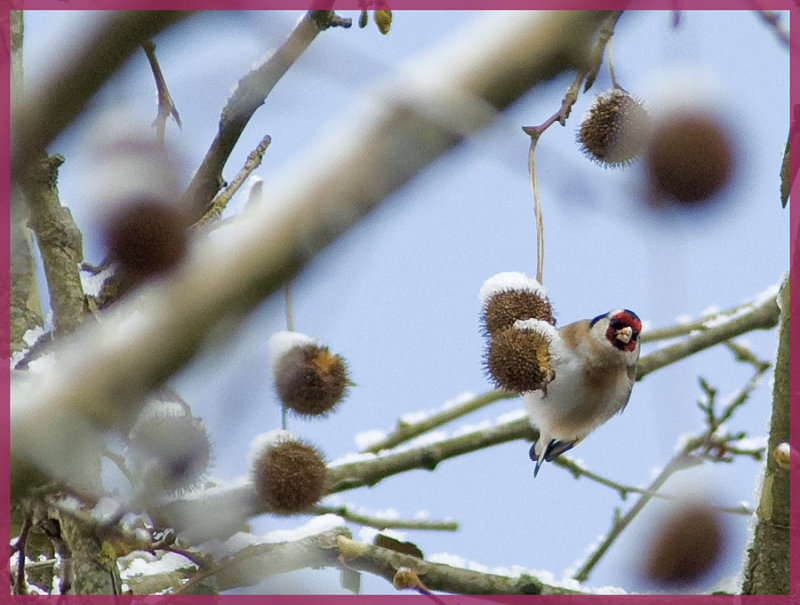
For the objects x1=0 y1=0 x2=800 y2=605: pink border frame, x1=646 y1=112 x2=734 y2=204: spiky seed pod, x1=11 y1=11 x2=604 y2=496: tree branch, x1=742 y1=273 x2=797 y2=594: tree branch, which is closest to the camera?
x1=11 y1=11 x2=604 y2=496: tree branch

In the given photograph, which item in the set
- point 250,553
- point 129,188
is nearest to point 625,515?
point 250,553

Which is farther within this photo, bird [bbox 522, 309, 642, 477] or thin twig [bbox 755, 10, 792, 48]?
bird [bbox 522, 309, 642, 477]

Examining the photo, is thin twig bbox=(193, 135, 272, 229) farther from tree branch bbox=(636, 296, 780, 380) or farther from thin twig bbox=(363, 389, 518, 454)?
tree branch bbox=(636, 296, 780, 380)

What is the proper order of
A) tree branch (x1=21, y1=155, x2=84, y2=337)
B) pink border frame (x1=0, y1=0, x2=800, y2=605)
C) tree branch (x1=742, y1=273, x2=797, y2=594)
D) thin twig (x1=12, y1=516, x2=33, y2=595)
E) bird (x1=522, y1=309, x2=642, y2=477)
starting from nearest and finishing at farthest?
1. pink border frame (x1=0, y1=0, x2=800, y2=605)
2. thin twig (x1=12, y1=516, x2=33, y2=595)
3. tree branch (x1=21, y1=155, x2=84, y2=337)
4. tree branch (x1=742, y1=273, x2=797, y2=594)
5. bird (x1=522, y1=309, x2=642, y2=477)

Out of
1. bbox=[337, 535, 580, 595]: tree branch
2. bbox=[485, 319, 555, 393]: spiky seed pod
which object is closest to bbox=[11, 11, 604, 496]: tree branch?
bbox=[485, 319, 555, 393]: spiky seed pod

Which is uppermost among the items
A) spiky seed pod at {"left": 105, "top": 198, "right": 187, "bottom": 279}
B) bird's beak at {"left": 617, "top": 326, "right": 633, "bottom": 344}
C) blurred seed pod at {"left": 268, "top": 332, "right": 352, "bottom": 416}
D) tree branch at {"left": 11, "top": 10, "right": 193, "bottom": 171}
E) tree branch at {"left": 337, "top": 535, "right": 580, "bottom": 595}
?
bird's beak at {"left": 617, "top": 326, "right": 633, "bottom": 344}

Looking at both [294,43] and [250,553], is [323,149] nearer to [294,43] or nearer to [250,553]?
[294,43]

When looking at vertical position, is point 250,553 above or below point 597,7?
below
